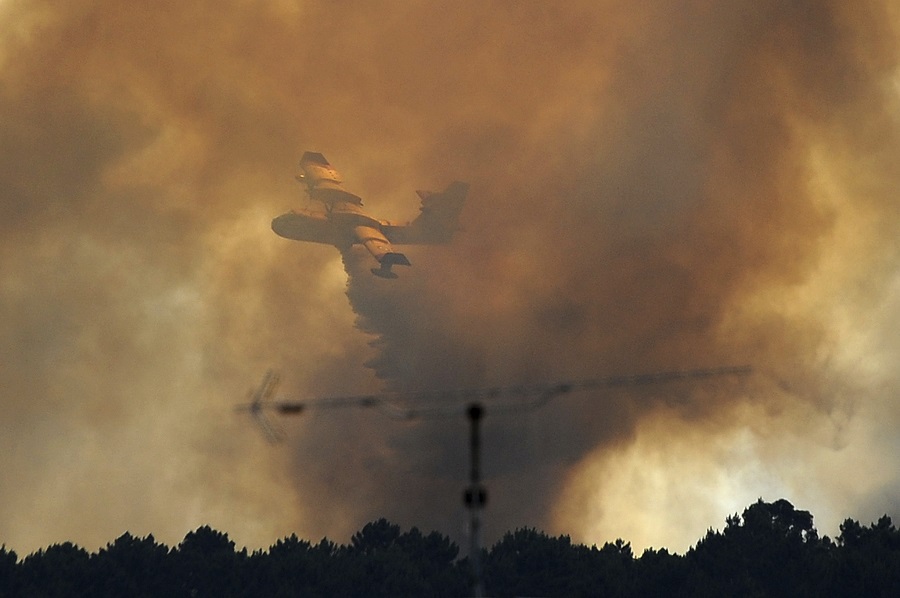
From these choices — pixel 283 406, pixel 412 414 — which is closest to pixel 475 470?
pixel 412 414

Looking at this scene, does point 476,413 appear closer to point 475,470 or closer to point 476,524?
point 475,470

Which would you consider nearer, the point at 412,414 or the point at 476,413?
the point at 476,413

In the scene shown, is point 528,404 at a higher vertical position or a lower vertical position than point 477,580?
higher

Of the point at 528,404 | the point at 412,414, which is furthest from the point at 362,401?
the point at 528,404

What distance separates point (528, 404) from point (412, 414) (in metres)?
4.22

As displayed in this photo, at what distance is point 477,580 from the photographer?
5528 cm

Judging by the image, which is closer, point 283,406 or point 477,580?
point 283,406

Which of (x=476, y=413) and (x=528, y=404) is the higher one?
(x=528, y=404)

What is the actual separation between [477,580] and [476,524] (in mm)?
2610

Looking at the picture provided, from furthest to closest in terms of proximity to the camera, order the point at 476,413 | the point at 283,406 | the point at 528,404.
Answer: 1. the point at 528,404
2. the point at 283,406
3. the point at 476,413

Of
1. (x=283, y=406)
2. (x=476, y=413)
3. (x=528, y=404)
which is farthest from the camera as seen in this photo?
(x=528, y=404)

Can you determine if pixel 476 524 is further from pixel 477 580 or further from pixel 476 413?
pixel 476 413

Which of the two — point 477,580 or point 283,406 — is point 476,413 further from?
point 477,580

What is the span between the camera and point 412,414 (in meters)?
50.7
